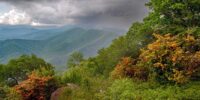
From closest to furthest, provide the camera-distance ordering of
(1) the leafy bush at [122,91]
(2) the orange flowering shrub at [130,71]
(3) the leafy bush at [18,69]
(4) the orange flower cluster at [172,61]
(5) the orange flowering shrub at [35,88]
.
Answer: (1) the leafy bush at [122,91]
(4) the orange flower cluster at [172,61]
(2) the orange flowering shrub at [130,71]
(5) the orange flowering shrub at [35,88]
(3) the leafy bush at [18,69]

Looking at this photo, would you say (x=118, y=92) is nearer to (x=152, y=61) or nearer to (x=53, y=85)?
(x=152, y=61)

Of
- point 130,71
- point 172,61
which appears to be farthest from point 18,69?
point 172,61

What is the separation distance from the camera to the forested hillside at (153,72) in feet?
76.7

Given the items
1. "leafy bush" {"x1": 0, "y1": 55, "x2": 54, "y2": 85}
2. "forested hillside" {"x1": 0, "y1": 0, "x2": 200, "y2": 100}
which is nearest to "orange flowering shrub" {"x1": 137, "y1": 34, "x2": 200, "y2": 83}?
"forested hillside" {"x1": 0, "y1": 0, "x2": 200, "y2": 100}

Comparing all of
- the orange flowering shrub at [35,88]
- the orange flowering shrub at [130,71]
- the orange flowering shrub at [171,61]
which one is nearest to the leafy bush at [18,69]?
the orange flowering shrub at [35,88]

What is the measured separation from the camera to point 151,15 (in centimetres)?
3409

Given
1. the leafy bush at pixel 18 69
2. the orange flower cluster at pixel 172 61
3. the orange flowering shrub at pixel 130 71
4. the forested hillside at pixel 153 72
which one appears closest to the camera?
Result: the forested hillside at pixel 153 72

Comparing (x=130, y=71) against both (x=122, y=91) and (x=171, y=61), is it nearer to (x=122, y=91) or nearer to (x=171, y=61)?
(x=122, y=91)

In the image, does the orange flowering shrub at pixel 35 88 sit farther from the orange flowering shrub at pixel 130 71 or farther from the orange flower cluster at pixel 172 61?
the orange flower cluster at pixel 172 61

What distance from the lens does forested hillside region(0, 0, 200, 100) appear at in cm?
2338

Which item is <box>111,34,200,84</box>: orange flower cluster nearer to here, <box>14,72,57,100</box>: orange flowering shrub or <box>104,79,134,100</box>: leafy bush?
<box>104,79,134,100</box>: leafy bush

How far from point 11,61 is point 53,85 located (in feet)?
135

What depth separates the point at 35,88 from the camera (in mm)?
32062

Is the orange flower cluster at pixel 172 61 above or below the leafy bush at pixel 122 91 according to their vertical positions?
above
